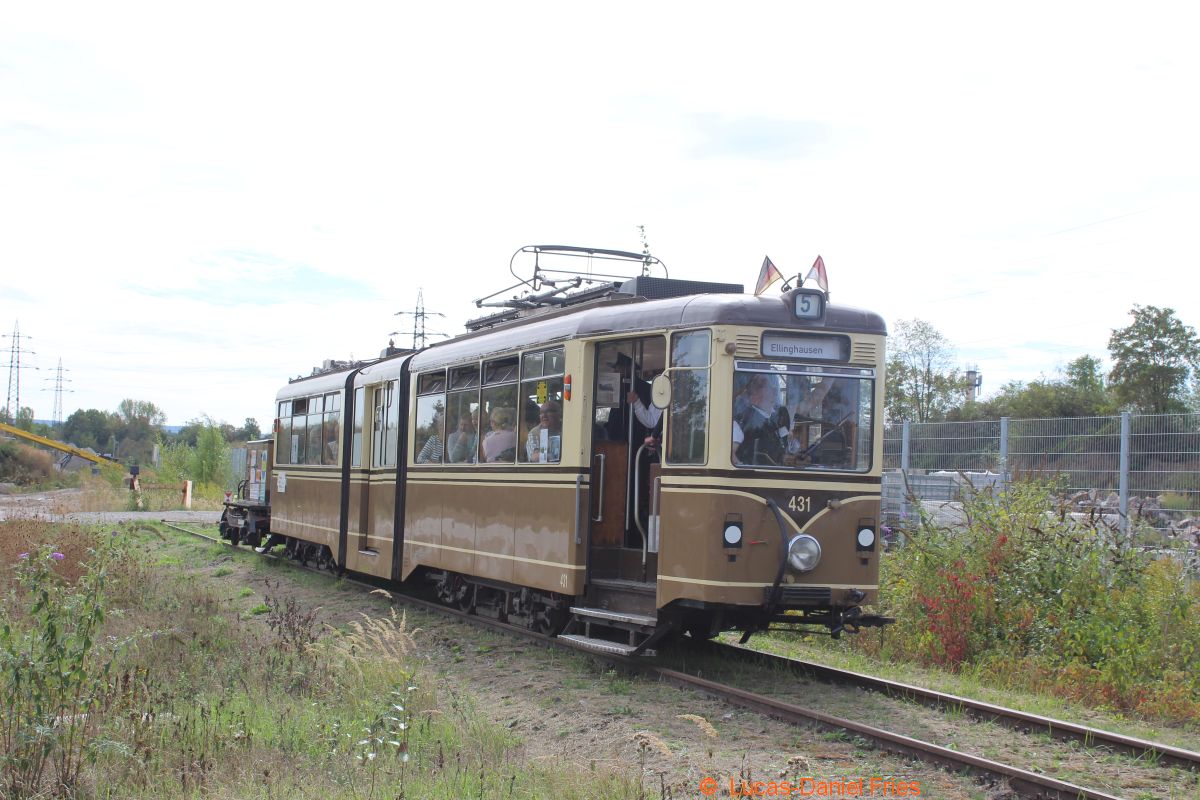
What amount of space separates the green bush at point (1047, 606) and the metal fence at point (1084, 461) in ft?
2.21

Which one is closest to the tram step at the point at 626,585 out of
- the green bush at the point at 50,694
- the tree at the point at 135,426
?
the green bush at the point at 50,694

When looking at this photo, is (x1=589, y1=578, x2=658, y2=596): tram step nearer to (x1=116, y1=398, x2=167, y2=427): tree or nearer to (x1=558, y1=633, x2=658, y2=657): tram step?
(x1=558, y1=633, x2=658, y2=657): tram step

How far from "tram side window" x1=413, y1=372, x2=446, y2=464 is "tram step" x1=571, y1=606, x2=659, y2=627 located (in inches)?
139

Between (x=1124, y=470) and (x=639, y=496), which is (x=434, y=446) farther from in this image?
(x=1124, y=470)

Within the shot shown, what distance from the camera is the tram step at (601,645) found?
920cm

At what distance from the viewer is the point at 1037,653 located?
1022 cm

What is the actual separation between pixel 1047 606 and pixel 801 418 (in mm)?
3499

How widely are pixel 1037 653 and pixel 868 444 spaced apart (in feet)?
9.10

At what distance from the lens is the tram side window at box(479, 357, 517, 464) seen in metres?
11.1

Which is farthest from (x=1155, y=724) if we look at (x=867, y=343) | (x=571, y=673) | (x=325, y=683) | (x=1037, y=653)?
(x=325, y=683)

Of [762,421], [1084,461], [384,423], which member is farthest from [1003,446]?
[384,423]

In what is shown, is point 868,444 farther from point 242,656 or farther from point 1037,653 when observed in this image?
point 242,656

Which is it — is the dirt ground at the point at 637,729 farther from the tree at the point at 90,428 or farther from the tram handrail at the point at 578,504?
the tree at the point at 90,428

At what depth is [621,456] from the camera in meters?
A: 10.1
